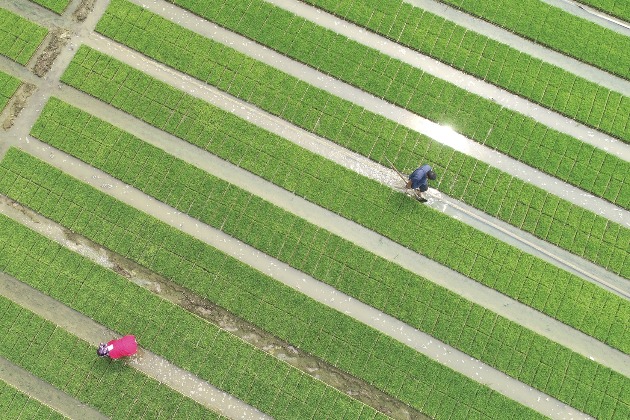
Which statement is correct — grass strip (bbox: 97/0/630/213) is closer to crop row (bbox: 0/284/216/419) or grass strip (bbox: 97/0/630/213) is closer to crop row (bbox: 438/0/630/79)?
crop row (bbox: 438/0/630/79)

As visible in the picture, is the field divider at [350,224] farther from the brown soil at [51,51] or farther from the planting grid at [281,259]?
the brown soil at [51,51]

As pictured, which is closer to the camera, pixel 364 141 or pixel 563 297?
pixel 563 297

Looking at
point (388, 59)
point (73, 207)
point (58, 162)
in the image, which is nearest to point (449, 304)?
point (388, 59)

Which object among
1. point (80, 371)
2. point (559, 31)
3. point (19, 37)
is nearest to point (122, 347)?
point (80, 371)

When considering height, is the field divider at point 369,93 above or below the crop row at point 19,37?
above

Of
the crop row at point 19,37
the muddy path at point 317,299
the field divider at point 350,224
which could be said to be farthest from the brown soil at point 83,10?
the muddy path at point 317,299

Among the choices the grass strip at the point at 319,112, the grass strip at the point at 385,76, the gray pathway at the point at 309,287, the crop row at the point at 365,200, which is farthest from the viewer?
the grass strip at the point at 385,76

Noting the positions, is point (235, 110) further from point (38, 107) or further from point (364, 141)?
point (38, 107)
